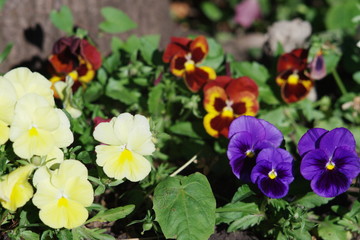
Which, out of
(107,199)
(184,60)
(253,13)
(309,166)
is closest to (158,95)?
(184,60)

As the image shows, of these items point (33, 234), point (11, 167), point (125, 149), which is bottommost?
point (33, 234)

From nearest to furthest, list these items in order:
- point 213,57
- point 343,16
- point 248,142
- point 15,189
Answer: point 15,189 → point 248,142 → point 213,57 → point 343,16

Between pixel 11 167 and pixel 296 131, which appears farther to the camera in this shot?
pixel 296 131

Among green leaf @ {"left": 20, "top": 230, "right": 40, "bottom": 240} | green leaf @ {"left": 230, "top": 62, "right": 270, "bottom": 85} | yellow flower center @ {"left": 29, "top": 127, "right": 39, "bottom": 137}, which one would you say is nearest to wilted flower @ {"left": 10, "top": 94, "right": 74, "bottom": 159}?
yellow flower center @ {"left": 29, "top": 127, "right": 39, "bottom": 137}

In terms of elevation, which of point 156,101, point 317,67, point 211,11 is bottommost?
point 211,11

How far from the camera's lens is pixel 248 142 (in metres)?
2.23

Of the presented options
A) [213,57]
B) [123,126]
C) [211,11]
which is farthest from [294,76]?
[211,11]

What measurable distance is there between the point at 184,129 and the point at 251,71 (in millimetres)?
585

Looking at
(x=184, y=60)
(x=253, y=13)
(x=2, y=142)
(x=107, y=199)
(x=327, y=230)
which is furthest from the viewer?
(x=253, y=13)

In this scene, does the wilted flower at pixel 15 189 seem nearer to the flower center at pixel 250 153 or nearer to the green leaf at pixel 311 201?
the flower center at pixel 250 153

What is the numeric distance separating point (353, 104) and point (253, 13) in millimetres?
1606

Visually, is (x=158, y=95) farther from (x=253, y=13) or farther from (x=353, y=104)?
(x=253, y=13)

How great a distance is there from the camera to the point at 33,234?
2121 millimetres

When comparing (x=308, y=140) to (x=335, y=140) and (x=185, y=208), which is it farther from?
(x=185, y=208)
